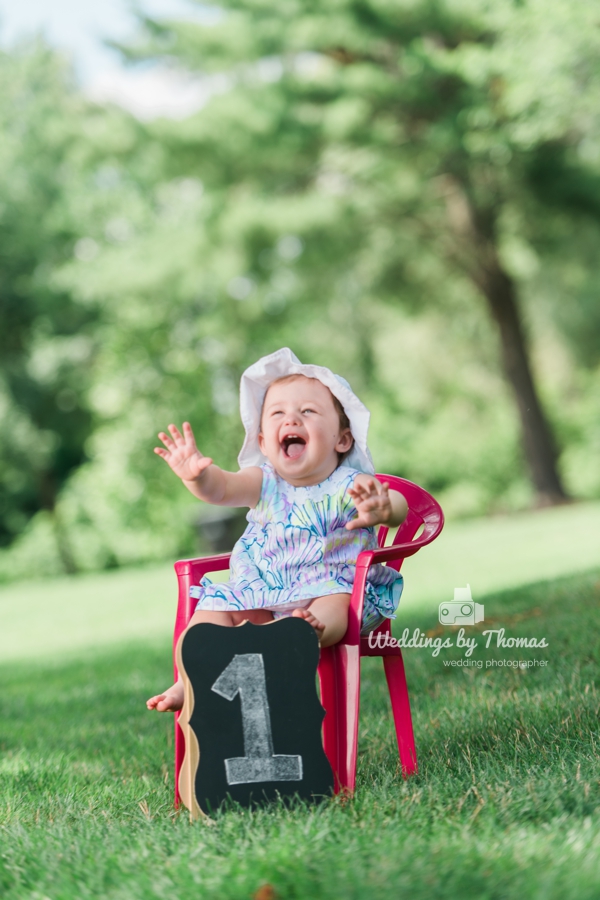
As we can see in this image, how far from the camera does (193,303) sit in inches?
647

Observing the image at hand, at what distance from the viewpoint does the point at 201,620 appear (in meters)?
2.33

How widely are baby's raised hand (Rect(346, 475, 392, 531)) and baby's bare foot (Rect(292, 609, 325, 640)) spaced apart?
253 mm

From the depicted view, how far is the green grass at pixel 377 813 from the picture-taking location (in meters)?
1.58

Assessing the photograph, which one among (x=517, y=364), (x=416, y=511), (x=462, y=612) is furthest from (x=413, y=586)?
(x=517, y=364)

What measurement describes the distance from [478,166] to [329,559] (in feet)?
41.3

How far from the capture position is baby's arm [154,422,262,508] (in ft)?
7.91

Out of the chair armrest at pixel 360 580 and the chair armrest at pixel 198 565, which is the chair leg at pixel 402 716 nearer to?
the chair armrest at pixel 360 580

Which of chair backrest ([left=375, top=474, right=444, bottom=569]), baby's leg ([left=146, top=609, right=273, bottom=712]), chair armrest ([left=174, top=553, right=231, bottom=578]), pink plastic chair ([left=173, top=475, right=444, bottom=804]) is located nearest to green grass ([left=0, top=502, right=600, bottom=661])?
chair backrest ([left=375, top=474, right=444, bottom=569])

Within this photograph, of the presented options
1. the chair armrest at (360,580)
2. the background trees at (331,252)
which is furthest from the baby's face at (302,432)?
the background trees at (331,252)

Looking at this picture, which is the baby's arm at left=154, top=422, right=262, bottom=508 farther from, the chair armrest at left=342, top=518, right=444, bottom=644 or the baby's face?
the chair armrest at left=342, top=518, right=444, bottom=644

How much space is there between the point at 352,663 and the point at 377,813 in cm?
38

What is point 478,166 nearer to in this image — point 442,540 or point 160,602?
point 442,540

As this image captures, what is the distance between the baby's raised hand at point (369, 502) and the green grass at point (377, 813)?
65cm

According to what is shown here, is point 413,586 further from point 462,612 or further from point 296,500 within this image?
point 296,500
